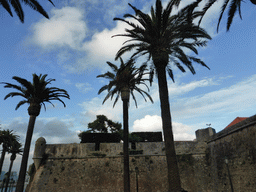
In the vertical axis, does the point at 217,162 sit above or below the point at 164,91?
below

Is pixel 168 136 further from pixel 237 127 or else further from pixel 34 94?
pixel 34 94

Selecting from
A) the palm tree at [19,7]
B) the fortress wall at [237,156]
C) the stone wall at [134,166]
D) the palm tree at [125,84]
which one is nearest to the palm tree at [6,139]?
the stone wall at [134,166]

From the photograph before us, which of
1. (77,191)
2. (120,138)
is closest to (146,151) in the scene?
(120,138)

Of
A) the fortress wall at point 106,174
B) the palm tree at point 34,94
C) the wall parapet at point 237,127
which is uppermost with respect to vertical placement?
the palm tree at point 34,94

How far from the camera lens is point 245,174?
13133mm

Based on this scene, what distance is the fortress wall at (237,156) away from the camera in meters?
12.6

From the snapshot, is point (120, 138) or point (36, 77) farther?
point (120, 138)

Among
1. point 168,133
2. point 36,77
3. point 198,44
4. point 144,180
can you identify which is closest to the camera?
point 168,133

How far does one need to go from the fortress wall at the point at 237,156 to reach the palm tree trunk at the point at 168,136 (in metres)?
6.49

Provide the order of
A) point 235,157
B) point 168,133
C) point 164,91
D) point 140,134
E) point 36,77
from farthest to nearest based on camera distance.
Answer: point 140,134 → point 36,77 → point 235,157 → point 164,91 → point 168,133

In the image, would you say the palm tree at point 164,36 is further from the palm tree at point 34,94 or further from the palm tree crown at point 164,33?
the palm tree at point 34,94

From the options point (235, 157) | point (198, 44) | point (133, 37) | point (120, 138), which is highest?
point (133, 37)

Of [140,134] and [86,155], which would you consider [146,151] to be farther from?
[86,155]

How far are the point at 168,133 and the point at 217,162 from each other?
34.3ft
